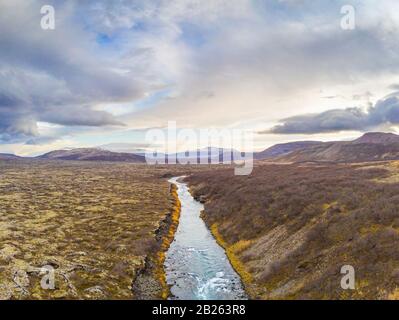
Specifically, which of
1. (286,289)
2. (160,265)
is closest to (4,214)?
(160,265)

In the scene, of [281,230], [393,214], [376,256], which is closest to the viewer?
[376,256]

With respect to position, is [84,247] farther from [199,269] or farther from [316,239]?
[316,239]

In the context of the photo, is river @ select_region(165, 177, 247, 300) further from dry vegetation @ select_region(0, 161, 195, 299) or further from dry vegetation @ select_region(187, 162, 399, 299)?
dry vegetation @ select_region(0, 161, 195, 299)

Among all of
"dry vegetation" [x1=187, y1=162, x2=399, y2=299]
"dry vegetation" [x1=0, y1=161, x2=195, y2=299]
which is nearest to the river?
"dry vegetation" [x1=187, y1=162, x2=399, y2=299]

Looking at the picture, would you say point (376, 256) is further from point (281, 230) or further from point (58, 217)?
point (58, 217)

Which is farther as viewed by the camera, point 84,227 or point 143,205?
point 143,205

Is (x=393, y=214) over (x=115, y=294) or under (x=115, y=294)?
over
